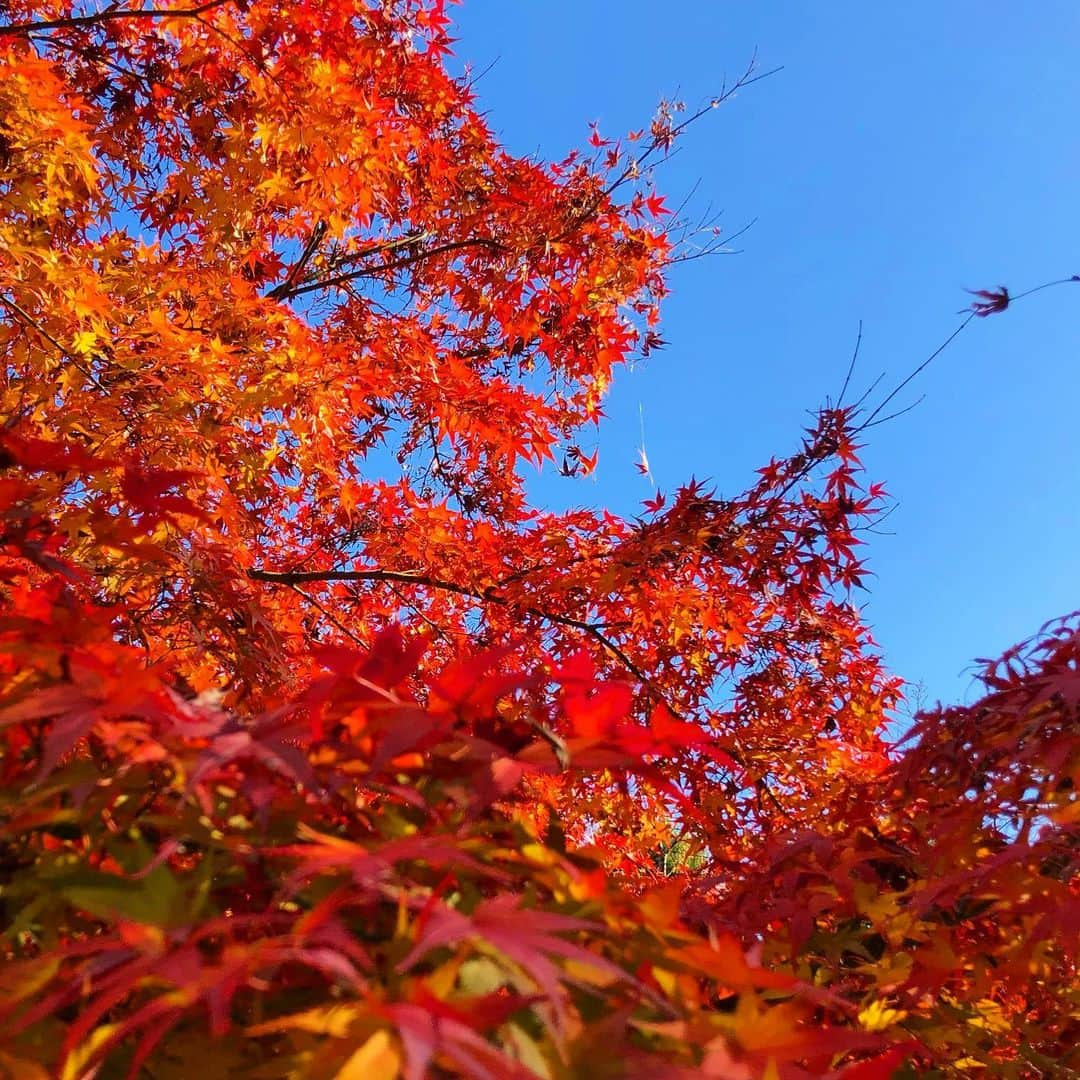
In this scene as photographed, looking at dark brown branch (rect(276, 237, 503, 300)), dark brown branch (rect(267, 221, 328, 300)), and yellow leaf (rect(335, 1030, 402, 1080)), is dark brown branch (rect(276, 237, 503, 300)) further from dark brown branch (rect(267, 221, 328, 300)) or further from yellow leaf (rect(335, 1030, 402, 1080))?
yellow leaf (rect(335, 1030, 402, 1080))

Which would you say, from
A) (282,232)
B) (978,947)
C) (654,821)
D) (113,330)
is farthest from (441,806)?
(282,232)

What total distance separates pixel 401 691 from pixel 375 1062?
2.09 ft

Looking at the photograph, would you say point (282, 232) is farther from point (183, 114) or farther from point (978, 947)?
point (978, 947)

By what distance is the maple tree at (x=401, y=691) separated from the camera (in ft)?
2.79

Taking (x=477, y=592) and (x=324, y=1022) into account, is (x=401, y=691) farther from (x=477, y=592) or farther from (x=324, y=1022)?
(x=477, y=592)

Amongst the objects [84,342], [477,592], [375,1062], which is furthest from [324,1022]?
[477,592]

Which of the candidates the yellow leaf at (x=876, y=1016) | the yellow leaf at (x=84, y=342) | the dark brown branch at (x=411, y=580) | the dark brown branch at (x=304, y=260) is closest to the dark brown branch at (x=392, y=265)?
the dark brown branch at (x=304, y=260)

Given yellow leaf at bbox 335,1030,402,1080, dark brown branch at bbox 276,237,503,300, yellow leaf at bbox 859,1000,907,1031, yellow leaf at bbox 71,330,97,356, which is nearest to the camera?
yellow leaf at bbox 335,1030,402,1080

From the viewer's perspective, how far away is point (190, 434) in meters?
3.75

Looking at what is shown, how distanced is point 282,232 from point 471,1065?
20.5ft

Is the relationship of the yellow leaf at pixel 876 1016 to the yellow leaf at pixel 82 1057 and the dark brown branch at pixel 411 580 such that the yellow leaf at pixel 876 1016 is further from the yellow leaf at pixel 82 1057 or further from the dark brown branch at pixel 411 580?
the dark brown branch at pixel 411 580

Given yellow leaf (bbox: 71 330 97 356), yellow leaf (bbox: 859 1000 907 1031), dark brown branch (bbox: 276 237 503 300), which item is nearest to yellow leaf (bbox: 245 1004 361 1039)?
yellow leaf (bbox: 859 1000 907 1031)

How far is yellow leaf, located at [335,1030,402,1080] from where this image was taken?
675 mm

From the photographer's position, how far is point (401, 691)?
1.29 meters
